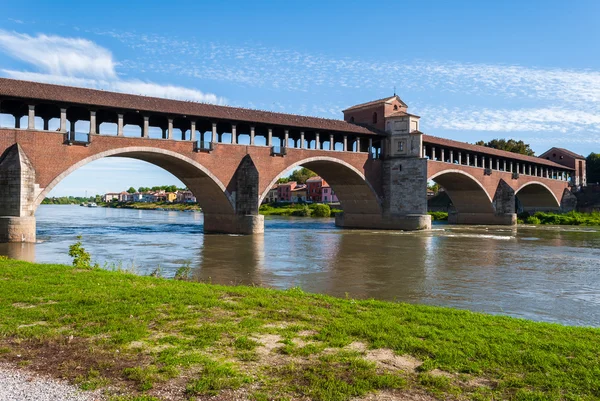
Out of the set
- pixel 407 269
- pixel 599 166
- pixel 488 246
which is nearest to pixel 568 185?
pixel 599 166

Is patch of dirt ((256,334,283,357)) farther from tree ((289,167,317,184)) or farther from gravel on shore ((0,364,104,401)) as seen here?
tree ((289,167,317,184))

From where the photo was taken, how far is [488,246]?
31.1 m

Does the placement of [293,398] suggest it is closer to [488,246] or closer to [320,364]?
[320,364]

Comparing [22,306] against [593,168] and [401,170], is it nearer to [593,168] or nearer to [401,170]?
[401,170]

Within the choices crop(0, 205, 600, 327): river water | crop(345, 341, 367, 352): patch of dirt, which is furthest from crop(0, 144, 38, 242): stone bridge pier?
crop(345, 341, 367, 352): patch of dirt

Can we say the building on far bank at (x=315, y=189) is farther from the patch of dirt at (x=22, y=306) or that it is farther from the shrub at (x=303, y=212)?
the patch of dirt at (x=22, y=306)

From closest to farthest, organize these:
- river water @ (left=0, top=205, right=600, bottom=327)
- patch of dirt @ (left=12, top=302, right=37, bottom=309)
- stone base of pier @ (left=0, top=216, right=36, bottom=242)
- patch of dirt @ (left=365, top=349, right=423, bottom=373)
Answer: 1. patch of dirt @ (left=365, top=349, right=423, bottom=373)
2. patch of dirt @ (left=12, top=302, right=37, bottom=309)
3. river water @ (left=0, top=205, right=600, bottom=327)
4. stone base of pier @ (left=0, top=216, right=36, bottom=242)

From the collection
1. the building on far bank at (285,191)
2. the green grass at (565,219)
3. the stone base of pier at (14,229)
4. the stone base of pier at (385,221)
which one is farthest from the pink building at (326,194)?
the stone base of pier at (14,229)

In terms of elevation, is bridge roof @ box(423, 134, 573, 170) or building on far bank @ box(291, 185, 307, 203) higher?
bridge roof @ box(423, 134, 573, 170)

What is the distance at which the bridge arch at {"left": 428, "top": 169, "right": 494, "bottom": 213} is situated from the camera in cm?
5753

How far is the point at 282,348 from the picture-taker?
20.9 ft

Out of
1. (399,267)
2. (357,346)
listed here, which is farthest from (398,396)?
(399,267)

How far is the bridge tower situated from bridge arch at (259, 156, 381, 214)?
1.50 meters

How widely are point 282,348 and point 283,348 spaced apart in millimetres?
16
